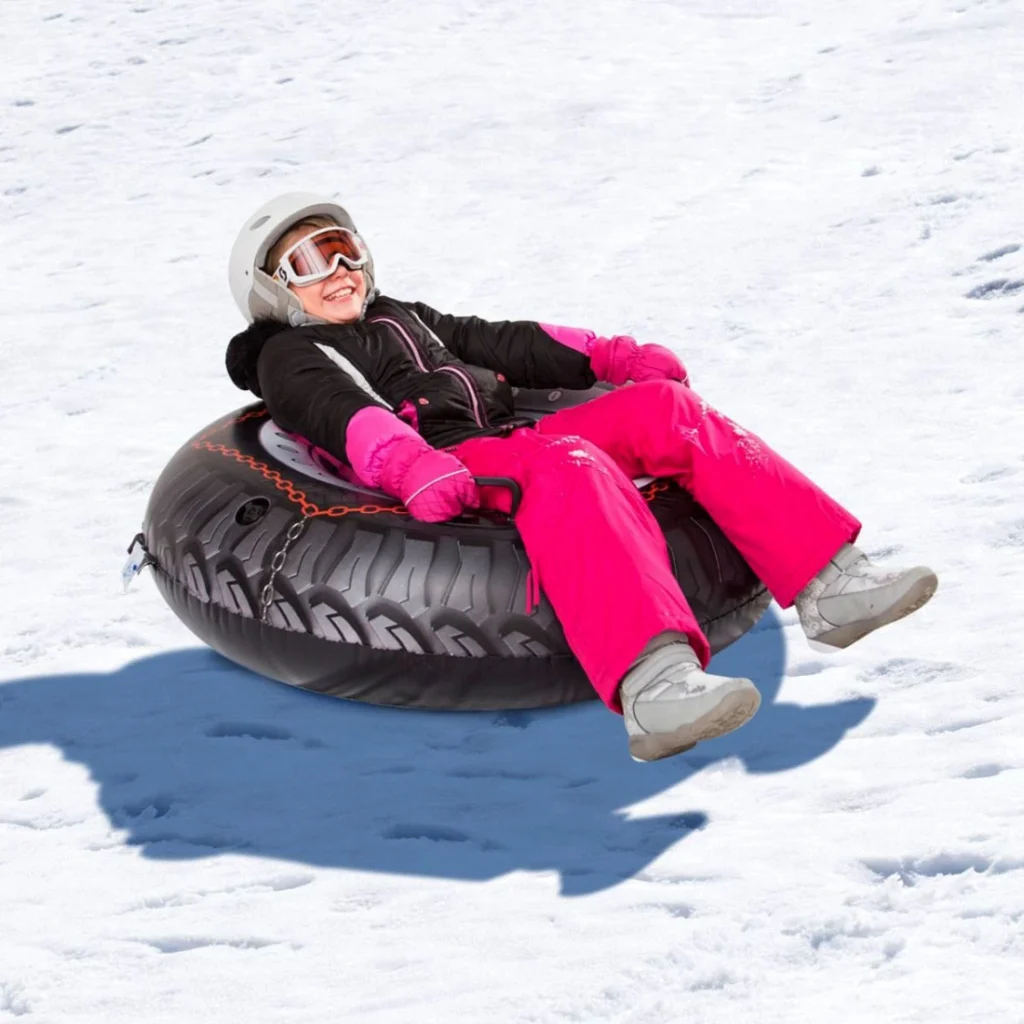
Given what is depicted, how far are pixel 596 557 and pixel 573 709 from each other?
0.68 m

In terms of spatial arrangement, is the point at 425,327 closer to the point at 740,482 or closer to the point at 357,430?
the point at 357,430

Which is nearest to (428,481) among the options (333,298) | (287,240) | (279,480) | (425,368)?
(279,480)

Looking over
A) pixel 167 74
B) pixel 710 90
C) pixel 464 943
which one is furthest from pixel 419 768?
pixel 167 74

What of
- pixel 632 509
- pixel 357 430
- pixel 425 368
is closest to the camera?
pixel 632 509

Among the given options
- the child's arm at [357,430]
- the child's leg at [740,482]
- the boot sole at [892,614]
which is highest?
the child's arm at [357,430]

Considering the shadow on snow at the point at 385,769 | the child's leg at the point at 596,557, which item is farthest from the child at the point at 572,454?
the shadow on snow at the point at 385,769

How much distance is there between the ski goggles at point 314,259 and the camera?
13.9 feet

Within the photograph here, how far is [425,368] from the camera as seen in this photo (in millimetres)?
4293

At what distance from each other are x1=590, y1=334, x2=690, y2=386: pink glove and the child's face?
708 mm

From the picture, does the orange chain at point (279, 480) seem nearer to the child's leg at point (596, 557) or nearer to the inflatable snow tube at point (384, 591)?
the inflatable snow tube at point (384, 591)

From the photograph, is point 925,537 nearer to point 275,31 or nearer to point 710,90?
point 710,90

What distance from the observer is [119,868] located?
3355 millimetres

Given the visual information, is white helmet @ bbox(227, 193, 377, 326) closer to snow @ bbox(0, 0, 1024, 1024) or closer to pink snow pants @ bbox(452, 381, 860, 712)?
pink snow pants @ bbox(452, 381, 860, 712)

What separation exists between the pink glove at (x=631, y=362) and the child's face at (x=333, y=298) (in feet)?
2.32
